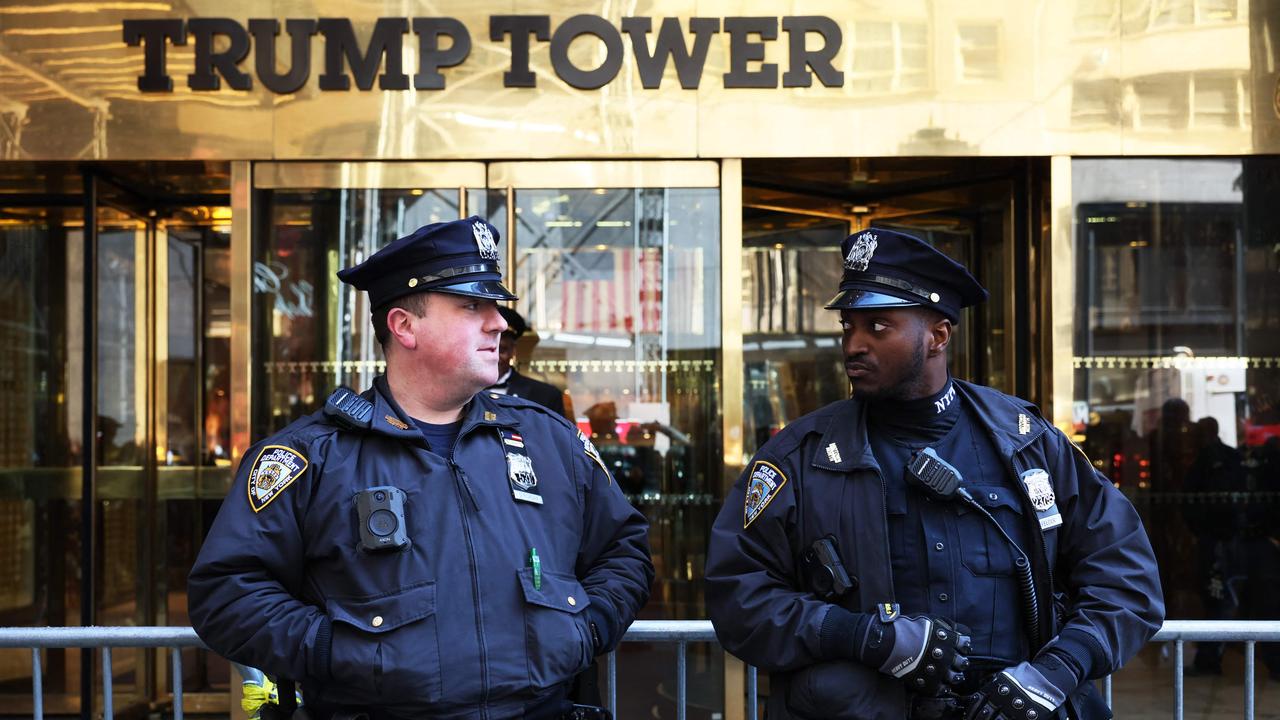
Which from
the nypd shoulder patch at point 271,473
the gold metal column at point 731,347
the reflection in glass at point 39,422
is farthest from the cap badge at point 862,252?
the reflection in glass at point 39,422

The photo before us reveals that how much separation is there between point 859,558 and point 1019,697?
0.45m

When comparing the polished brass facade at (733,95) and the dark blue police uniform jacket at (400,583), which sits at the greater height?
the polished brass facade at (733,95)

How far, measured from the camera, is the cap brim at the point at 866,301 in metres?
2.91

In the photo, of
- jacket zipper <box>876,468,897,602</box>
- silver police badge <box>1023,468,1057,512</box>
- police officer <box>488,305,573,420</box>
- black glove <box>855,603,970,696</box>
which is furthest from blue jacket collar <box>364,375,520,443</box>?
police officer <box>488,305,573,420</box>

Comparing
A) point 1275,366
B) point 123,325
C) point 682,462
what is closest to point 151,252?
point 123,325

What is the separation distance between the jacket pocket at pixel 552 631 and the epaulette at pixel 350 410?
1.67ft

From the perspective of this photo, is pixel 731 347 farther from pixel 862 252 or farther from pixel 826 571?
pixel 826 571

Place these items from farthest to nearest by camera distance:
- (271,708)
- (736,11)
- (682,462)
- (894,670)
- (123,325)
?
(123,325)
(682,462)
(736,11)
(271,708)
(894,670)

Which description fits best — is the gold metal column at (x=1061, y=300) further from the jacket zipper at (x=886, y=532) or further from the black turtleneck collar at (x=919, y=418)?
the jacket zipper at (x=886, y=532)

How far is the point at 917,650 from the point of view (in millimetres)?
2621

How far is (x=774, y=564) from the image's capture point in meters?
2.92

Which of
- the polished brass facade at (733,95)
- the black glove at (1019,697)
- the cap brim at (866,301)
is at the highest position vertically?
the polished brass facade at (733,95)

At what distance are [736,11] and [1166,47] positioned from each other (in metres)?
2.09

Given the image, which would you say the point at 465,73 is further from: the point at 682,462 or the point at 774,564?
the point at 774,564
